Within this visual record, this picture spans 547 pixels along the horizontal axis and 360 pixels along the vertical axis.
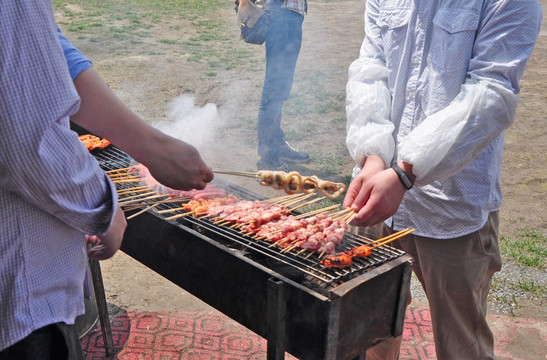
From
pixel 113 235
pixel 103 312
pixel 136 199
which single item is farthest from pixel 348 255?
pixel 103 312

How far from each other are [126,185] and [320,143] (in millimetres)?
5130

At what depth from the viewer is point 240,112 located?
9.79 meters

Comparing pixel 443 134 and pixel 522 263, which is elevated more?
pixel 443 134

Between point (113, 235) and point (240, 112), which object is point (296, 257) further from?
point (240, 112)

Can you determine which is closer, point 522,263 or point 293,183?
point 293,183

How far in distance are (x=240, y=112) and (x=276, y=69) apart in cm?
266

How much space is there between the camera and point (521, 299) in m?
4.88

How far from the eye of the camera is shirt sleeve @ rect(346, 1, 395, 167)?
294 centimetres

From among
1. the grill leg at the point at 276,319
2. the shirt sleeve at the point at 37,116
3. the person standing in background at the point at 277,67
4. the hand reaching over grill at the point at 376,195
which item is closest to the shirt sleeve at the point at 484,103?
the hand reaching over grill at the point at 376,195

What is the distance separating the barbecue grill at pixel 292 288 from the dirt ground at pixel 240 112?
1954 millimetres

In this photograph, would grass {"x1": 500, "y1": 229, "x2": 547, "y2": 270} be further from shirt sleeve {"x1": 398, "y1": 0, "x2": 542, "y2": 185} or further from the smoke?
the smoke

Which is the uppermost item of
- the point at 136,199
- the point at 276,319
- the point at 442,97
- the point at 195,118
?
the point at 442,97

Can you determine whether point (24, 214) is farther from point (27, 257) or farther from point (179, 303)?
point (179, 303)

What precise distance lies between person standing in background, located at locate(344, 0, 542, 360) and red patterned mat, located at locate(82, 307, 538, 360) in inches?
53.4
